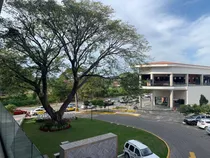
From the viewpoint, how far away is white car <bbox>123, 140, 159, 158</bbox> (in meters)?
11.6

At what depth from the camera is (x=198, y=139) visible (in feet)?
59.5

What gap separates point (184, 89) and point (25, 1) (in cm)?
3430

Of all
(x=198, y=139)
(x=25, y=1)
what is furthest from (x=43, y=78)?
(x=198, y=139)

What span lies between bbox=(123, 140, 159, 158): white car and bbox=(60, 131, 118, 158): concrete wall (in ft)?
3.25

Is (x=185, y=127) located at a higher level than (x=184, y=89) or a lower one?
lower

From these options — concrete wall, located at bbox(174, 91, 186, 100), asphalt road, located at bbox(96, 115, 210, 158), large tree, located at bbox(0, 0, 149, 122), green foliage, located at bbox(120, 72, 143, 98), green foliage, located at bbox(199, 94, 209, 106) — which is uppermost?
large tree, located at bbox(0, 0, 149, 122)

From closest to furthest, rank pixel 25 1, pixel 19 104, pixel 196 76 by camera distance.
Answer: pixel 25 1 → pixel 19 104 → pixel 196 76

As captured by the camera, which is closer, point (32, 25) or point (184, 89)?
point (32, 25)

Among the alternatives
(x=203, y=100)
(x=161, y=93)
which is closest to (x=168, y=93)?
(x=161, y=93)

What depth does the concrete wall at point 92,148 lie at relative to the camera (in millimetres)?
10812

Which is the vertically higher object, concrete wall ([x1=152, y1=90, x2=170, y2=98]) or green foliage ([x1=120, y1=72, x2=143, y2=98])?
green foliage ([x1=120, y1=72, x2=143, y2=98])

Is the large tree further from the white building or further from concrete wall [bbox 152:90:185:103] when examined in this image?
concrete wall [bbox 152:90:185:103]

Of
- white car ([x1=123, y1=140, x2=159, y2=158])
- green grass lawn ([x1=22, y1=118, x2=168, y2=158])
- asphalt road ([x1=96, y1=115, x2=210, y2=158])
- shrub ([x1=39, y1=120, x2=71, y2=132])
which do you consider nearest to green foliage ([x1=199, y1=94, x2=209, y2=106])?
asphalt road ([x1=96, y1=115, x2=210, y2=158])

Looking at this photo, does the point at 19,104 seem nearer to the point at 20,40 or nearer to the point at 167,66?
the point at 20,40
